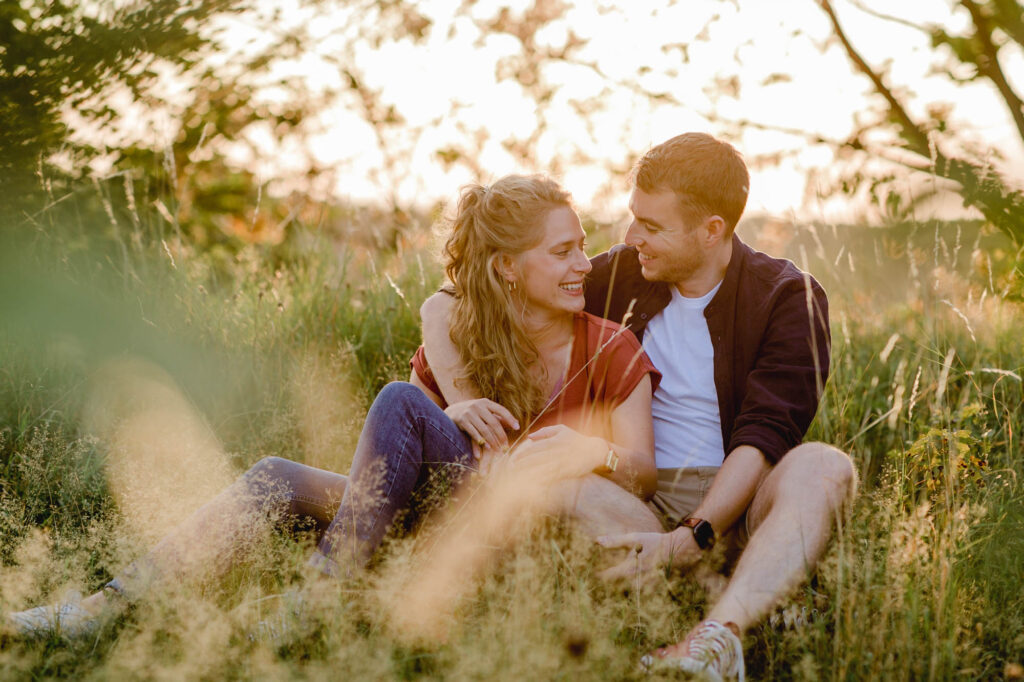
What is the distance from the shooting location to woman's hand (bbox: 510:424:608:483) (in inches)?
93.9

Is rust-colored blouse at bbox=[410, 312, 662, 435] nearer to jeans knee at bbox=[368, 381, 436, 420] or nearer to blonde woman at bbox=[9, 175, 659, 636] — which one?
blonde woman at bbox=[9, 175, 659, 636]

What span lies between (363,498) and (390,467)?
115 mm

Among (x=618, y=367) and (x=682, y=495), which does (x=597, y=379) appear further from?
(x=682, y=495)

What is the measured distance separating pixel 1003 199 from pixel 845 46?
1531 millimetres

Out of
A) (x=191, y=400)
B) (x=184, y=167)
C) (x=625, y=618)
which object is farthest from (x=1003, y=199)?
(x=184, y=167)

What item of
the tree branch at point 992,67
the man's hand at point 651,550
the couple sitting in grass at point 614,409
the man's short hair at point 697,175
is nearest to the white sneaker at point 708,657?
the couple sitting in grass at point 614,409

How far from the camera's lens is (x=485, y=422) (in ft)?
8.36

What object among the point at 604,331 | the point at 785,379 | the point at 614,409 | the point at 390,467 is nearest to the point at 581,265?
the point at 604,331

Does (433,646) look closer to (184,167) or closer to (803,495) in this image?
(803,495)

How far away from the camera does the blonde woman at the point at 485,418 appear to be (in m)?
2.31

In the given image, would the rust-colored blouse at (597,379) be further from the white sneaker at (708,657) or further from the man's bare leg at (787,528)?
the white sneaker at (708,657)

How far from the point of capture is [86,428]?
3.27m

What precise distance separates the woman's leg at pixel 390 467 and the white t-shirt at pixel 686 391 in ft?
2.30

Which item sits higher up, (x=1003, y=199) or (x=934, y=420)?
(x=1003, y=199)
